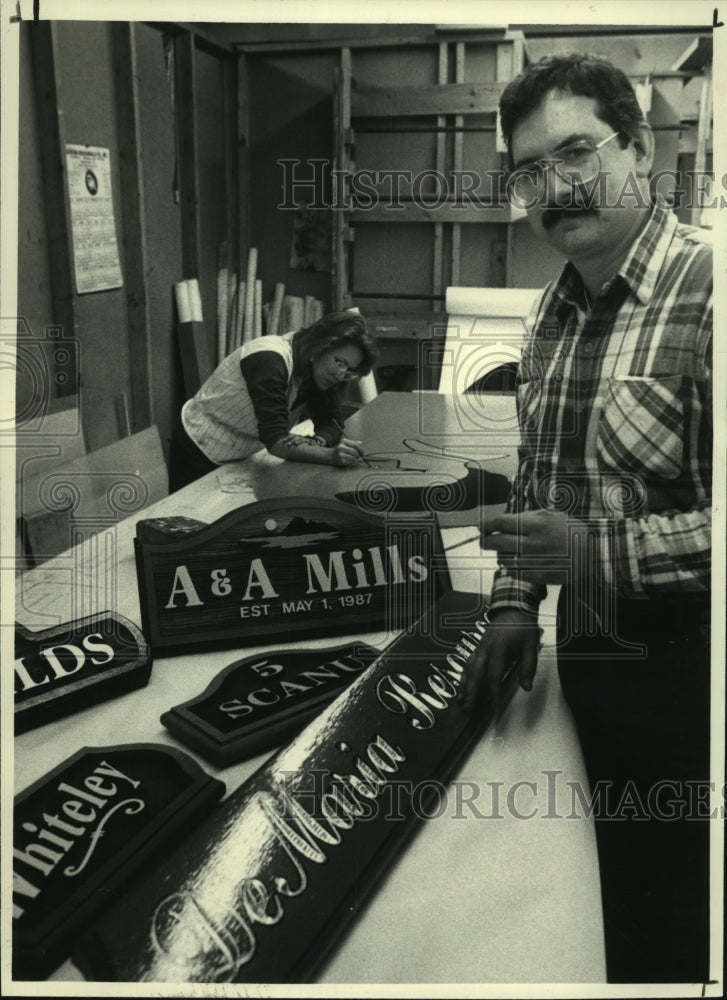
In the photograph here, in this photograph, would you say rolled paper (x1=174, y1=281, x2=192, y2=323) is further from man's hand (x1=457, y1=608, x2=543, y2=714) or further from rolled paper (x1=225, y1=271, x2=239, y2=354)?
man's hand (x1=457, y1=608, x2=543, y2=714)

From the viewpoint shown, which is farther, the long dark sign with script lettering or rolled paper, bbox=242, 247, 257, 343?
rolled paper, bbox=242, 247, 257, 343

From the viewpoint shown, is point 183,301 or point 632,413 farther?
point 183,301

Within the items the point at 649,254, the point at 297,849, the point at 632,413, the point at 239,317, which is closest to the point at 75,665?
the point at 297,849

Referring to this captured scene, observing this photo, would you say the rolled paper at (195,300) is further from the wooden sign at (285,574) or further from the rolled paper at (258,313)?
the wooden sign at (285,574)

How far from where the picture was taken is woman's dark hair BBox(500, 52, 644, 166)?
0.86 meters

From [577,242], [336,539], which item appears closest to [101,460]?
[336,539]

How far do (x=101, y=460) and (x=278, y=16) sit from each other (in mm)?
582

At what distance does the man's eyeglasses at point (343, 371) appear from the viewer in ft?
Result: 3.20

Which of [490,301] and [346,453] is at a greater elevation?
[490,301]

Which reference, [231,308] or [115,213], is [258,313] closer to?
[231,308]

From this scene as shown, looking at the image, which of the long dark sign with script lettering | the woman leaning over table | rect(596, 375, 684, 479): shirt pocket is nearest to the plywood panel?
the woman leaning over table

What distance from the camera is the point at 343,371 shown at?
0.98 meters

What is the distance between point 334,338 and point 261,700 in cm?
44

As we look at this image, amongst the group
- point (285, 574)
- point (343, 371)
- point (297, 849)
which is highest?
point (343, 371)
